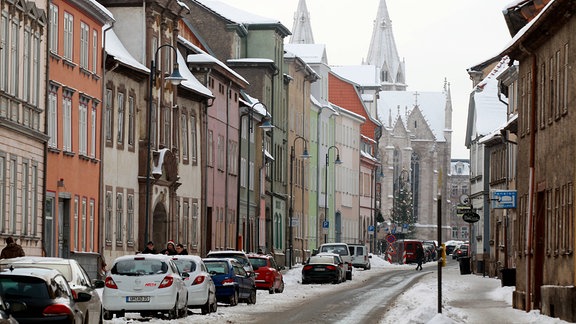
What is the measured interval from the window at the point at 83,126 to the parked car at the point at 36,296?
92.1 feet

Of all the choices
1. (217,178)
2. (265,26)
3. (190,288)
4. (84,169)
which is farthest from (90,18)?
(265,26)

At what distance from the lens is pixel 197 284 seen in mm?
36625

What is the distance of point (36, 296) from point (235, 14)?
6806cm

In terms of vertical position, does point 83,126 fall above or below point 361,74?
below

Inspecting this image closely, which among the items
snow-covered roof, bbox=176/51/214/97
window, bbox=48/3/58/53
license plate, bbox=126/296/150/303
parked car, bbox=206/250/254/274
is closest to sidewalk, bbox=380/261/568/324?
parked car, bbox=206/250/254/274

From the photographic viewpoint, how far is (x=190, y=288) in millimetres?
36438

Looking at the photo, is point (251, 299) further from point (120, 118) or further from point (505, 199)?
point (120, 118)

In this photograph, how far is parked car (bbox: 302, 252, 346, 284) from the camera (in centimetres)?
6562

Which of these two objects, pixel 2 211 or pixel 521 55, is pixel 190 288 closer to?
pixel 2 211

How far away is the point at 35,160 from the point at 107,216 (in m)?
9.37

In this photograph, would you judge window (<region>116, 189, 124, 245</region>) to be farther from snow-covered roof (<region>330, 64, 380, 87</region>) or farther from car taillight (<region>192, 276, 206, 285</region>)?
snow-covered roof (<region>330, 64, 380, 87</region>)

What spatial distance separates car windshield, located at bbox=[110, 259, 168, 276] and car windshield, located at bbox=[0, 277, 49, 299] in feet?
39.3

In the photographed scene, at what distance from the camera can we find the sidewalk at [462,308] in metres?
33.8

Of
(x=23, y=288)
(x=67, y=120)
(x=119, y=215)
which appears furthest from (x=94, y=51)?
(x=23, y=288)
